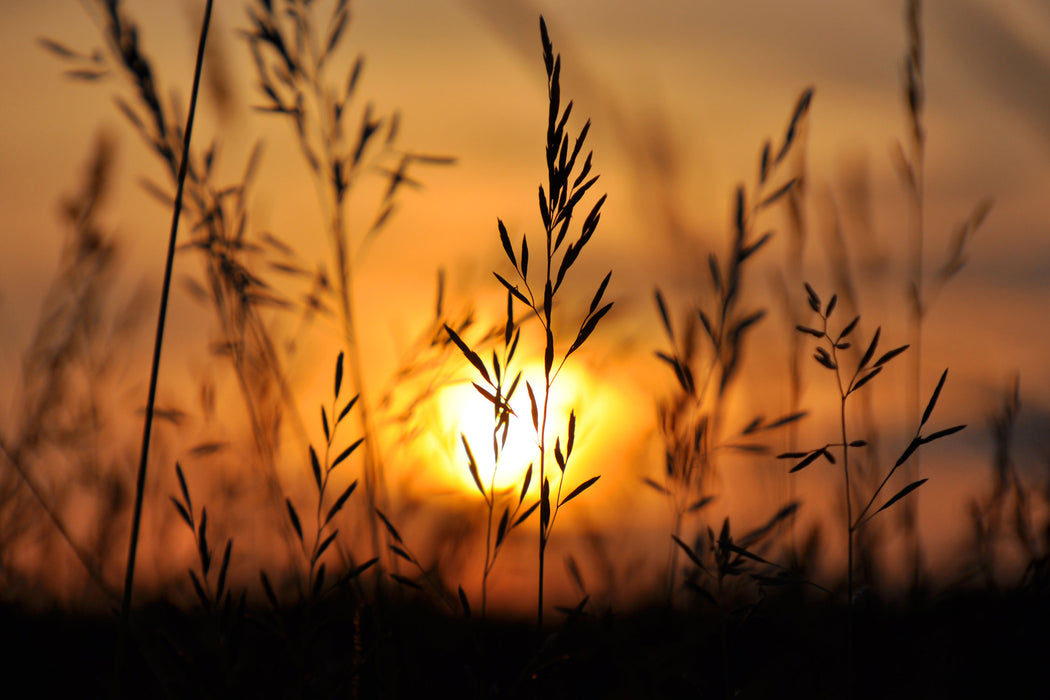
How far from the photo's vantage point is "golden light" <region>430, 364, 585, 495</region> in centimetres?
113

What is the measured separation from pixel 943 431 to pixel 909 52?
100 centimetres

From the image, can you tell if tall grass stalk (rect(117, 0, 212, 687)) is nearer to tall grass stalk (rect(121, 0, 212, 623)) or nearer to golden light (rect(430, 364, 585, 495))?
tall grass stalk (rect(121, 0, 212, 623))

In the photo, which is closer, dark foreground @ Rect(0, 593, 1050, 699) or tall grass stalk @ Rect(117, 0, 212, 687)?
tall grass stalk @ Rect(117, 0, 212, 687)

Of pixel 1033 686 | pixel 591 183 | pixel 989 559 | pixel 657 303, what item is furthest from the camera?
pixel 989 559

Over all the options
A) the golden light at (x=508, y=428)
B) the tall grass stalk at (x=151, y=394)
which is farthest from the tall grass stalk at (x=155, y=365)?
the golden light at (x=508, y=428)

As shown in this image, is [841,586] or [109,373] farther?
[109,373]

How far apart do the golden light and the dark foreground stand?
233 mm

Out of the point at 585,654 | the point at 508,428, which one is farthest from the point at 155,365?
the point at 585,654

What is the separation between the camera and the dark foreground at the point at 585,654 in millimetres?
1206

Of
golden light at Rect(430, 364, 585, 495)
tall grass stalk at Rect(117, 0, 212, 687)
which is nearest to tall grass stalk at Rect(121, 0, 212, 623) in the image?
tall grass stalk at Rect(117, 0, 212, 687)

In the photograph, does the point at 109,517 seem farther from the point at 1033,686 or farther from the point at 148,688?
the point at 1033,686

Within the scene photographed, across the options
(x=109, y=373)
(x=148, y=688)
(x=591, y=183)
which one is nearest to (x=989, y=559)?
(x=591, y=183)

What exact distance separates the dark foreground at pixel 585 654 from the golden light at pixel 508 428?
233 millimetres

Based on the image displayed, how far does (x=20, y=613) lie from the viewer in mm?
2191
